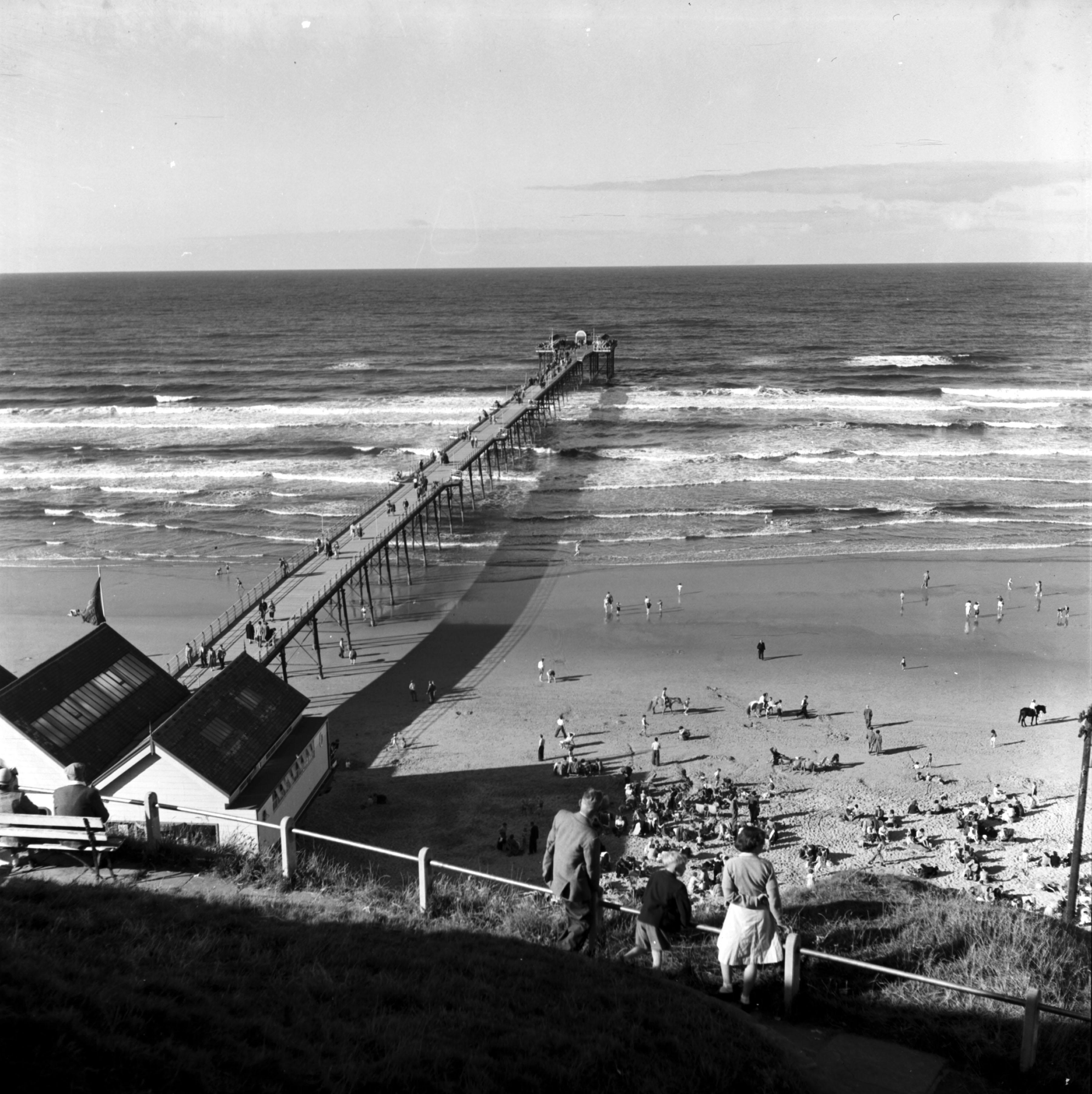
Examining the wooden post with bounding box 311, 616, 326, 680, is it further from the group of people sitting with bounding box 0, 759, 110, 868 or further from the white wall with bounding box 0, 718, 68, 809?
the group of people sitting with bounding box 0, 759, 110, 868

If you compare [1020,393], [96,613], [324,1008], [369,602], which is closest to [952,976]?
[324,1008]

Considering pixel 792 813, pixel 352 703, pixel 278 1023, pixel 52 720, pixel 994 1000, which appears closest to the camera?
pixel 278 1023

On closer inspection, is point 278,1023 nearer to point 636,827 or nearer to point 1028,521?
point 636,827

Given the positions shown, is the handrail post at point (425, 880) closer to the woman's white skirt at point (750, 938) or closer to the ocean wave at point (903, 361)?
the woman's white skirt at point (750, 938)

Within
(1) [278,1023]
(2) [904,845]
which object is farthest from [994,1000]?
(2) [904,845]

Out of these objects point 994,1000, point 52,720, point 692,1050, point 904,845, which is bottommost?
point 904,845

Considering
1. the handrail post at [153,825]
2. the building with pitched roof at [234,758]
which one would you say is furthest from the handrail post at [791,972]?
the building with pitched roof at [234,758]

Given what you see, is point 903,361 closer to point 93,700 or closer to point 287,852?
point 93,700
